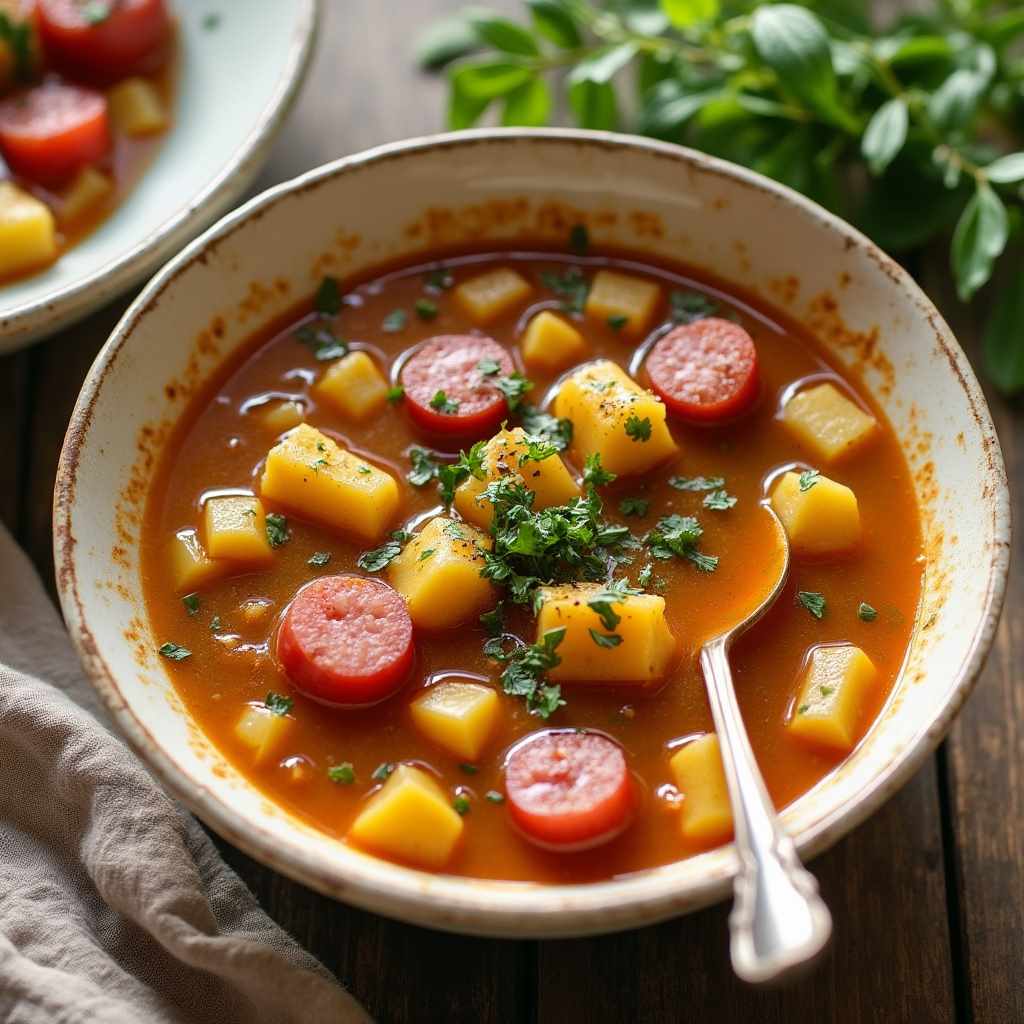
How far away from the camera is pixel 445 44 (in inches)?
183

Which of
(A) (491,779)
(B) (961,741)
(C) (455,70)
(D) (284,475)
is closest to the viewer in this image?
(A) (491,779)

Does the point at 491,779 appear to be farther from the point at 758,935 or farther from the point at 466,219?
the point at 466,219

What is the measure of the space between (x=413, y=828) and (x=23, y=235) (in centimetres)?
221

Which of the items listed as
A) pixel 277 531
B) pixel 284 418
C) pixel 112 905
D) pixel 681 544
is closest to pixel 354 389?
pixel 284 418

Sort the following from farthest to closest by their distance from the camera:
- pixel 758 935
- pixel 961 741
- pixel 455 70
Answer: pixel 455 70 → pixel 961 741 → pixel 758 935

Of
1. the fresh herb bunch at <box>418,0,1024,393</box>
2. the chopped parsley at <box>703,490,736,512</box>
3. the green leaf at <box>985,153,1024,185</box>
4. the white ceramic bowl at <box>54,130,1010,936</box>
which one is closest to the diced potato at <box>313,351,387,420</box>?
the white ceramic bowl at <box>54,130,1010,936</box>

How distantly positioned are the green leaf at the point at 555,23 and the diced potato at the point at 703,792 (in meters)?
2.37

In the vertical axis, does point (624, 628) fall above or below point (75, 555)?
below

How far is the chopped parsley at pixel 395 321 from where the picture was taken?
3.71 meters

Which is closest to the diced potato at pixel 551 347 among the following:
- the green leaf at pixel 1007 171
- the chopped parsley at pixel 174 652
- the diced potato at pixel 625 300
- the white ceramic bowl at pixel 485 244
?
the diced potato at pixel 625 300

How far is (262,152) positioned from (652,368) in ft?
4.52

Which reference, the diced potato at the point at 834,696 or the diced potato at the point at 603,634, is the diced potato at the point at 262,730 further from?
the diced potato at the point at 834,696

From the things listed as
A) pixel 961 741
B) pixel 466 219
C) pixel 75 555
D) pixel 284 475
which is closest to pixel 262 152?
pixel 466 219

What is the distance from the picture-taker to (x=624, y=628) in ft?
9.78
